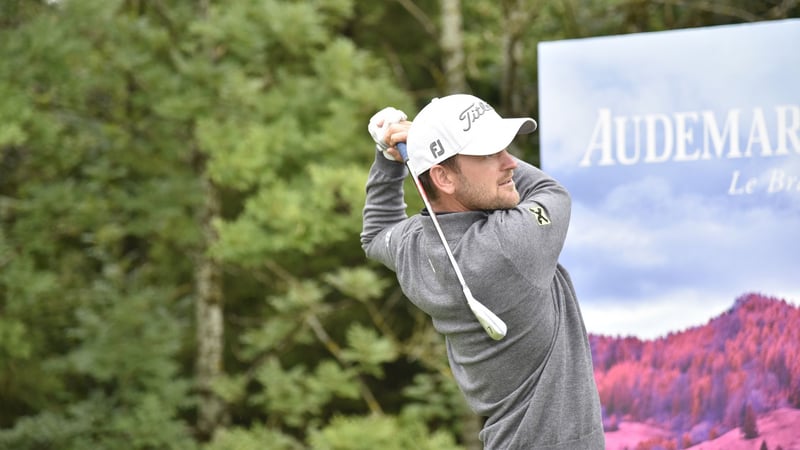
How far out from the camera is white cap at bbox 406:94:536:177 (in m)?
1.73

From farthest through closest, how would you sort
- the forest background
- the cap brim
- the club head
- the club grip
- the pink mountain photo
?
the forest background → the pink mountain photo → the club grip → the cap brim → the club head

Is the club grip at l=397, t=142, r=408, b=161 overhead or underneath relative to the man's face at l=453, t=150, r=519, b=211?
overhead

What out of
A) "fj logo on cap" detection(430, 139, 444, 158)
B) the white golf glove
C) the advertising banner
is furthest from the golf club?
the advertising banner

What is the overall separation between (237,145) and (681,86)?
8.99 feet

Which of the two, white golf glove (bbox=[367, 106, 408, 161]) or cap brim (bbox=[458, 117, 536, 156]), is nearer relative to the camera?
cap brim (bbox=[458, 117, 536, 156])

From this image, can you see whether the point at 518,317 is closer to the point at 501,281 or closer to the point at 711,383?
the point at 501,281

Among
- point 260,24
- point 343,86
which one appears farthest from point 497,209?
point 260,24

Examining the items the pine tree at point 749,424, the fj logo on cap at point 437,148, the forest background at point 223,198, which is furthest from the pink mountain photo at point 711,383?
the forest background at point 223,198

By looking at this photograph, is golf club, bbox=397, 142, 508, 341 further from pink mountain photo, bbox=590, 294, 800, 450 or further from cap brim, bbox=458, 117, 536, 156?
pink mountain photo, bbox=590, 294, 800, 450

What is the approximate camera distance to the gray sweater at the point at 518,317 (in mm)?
1680

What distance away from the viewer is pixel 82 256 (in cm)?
625

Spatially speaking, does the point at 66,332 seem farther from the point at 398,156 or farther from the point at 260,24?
the point at 398,156

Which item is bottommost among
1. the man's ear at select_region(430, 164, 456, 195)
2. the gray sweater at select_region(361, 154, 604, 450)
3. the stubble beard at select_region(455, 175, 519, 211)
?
the gray sweater at select_region(361, 154, 604, 450)

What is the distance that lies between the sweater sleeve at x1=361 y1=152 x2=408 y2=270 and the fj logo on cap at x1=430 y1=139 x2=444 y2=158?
1.04 ft
